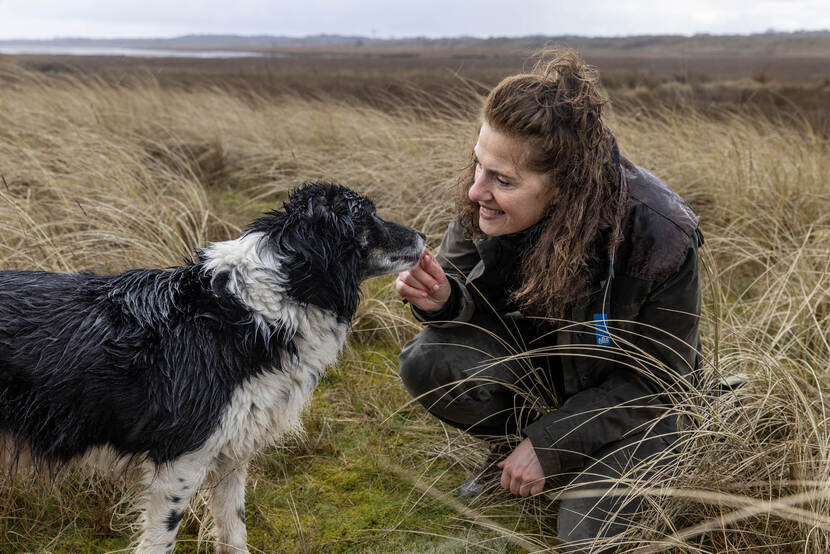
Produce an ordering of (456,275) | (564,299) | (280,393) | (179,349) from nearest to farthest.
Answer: (179,349)
(280,393)
(564,299)
(456,275)

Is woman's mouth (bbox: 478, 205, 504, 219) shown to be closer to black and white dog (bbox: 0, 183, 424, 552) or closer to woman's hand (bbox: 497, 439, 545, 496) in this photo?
black and white dog (bbox: 0, 183, 424, 552)

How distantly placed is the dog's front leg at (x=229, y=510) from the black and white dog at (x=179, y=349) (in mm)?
233

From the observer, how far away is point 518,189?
→ 2.59 meters

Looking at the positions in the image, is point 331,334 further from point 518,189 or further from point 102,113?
point 102,113

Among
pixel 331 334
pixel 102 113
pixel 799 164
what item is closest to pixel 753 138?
pixel 799 164

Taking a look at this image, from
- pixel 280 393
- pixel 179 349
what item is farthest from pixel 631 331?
pixel 179 349

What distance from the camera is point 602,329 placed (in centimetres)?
261

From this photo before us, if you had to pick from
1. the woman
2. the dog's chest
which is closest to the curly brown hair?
the woman

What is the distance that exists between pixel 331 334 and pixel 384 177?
413cm

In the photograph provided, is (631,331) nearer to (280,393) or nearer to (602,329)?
(602,329)

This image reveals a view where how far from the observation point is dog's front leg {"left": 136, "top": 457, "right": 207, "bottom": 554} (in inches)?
91.0

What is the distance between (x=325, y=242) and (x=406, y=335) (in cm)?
227

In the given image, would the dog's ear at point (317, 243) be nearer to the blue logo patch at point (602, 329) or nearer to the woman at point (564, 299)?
the woman at point (564, 299)

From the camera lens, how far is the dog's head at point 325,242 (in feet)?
7.53
